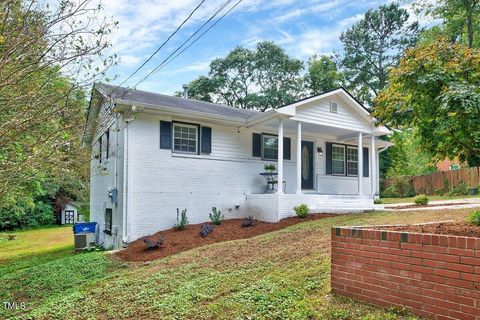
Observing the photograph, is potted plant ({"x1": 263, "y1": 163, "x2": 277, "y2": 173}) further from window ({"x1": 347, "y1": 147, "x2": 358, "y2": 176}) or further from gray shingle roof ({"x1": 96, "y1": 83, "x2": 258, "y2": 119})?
window ({"x1": 347, "y1": 147, "x2": 358, "y2": 176})

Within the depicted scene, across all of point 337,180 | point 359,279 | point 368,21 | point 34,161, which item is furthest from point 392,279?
point 368,21

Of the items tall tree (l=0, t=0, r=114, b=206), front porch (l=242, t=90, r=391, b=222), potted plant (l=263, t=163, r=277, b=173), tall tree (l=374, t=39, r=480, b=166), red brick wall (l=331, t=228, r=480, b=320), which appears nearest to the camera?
red brick wall (l=331, t=228, r=480, b=320)

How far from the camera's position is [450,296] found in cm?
303

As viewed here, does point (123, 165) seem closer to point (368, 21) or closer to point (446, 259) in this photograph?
point (446, 259)

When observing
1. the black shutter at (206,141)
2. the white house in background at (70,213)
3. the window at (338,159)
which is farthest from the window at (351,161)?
the white house in background at (70,213)

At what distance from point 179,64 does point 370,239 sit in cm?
853

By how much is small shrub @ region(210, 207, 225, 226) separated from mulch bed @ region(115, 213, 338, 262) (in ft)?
0.54

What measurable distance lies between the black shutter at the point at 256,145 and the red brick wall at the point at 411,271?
9.11 meters

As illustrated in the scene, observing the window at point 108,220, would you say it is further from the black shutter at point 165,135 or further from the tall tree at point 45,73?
the tall tree at point 45,73

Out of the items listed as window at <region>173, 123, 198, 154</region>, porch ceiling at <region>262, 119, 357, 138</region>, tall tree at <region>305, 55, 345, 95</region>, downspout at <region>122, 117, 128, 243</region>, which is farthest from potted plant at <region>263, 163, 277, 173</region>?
tall tree at <region>305, 55, 345, 95</region>

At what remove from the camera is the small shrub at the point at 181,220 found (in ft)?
35.8

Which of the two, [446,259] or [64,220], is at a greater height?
[446,259]

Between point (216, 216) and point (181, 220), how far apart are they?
1.12 m

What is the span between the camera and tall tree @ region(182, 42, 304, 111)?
109 ft
